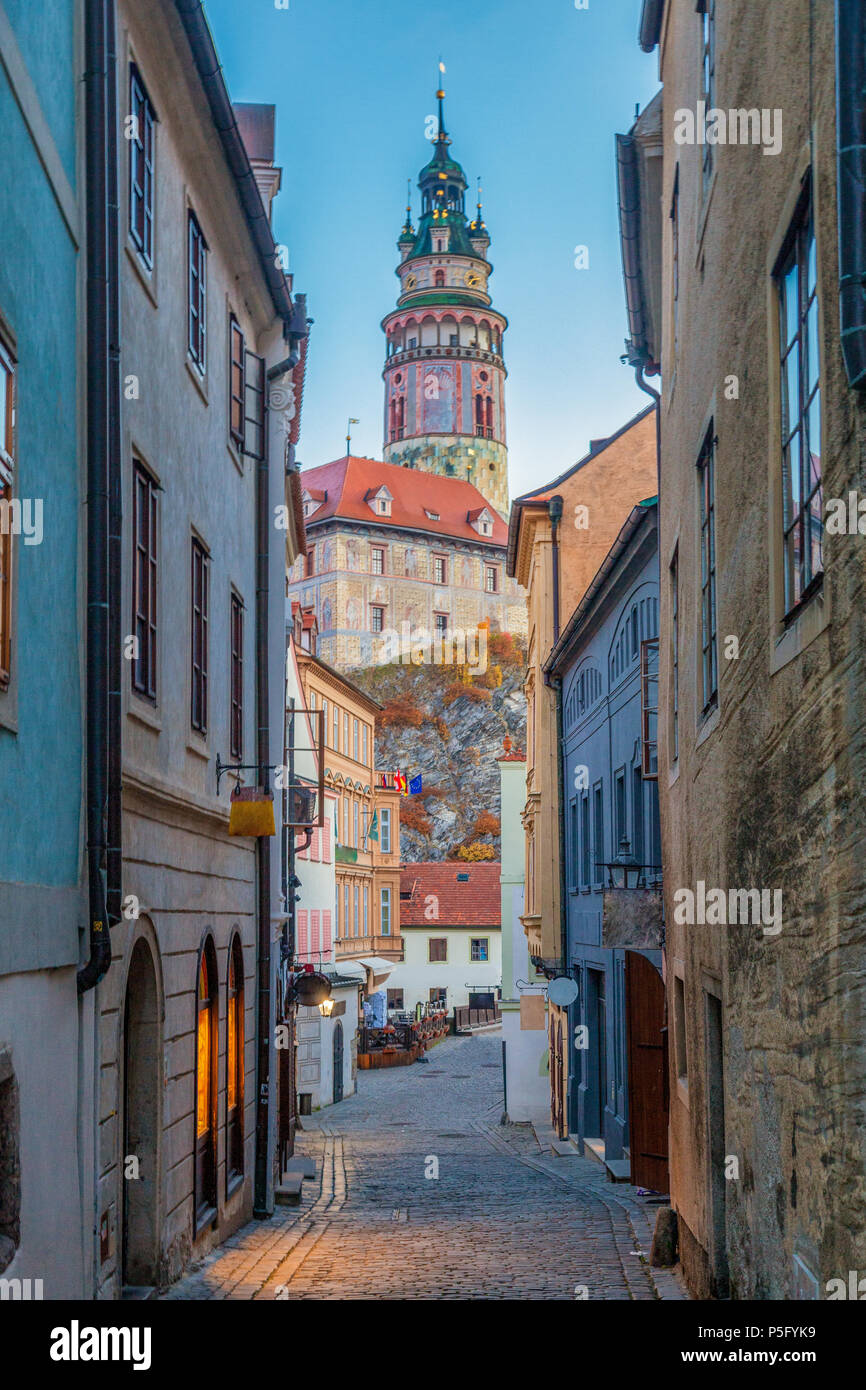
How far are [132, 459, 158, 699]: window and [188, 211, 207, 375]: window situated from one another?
7.24 ft

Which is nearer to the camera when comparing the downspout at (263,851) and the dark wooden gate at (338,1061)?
the downspout at (263,851)

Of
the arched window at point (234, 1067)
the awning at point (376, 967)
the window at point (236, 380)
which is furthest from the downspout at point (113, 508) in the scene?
the awning at point (376, 967)

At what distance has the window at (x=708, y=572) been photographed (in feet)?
32.6

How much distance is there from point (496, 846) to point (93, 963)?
89.4m

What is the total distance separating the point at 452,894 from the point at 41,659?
229 feet

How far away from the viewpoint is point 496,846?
3846 inches

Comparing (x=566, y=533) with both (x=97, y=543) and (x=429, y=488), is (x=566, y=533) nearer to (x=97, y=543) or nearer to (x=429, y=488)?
(x=97, y=543)

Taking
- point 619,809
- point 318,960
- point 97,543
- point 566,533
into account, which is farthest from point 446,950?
point 97,543

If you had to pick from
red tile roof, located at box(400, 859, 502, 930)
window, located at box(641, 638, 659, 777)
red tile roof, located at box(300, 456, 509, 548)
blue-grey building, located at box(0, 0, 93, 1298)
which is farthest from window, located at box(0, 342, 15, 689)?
red tile roof, located at box(300, 456, 509, 548)

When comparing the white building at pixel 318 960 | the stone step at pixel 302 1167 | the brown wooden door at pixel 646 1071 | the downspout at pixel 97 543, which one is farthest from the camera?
the white building at pixel 318 960

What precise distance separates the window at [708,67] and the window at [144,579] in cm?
417

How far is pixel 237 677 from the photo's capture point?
52.5 feet

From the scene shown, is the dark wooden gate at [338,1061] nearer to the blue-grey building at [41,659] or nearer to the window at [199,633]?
the window at [199,633]

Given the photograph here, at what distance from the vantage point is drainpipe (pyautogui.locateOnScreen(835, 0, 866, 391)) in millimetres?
5188
